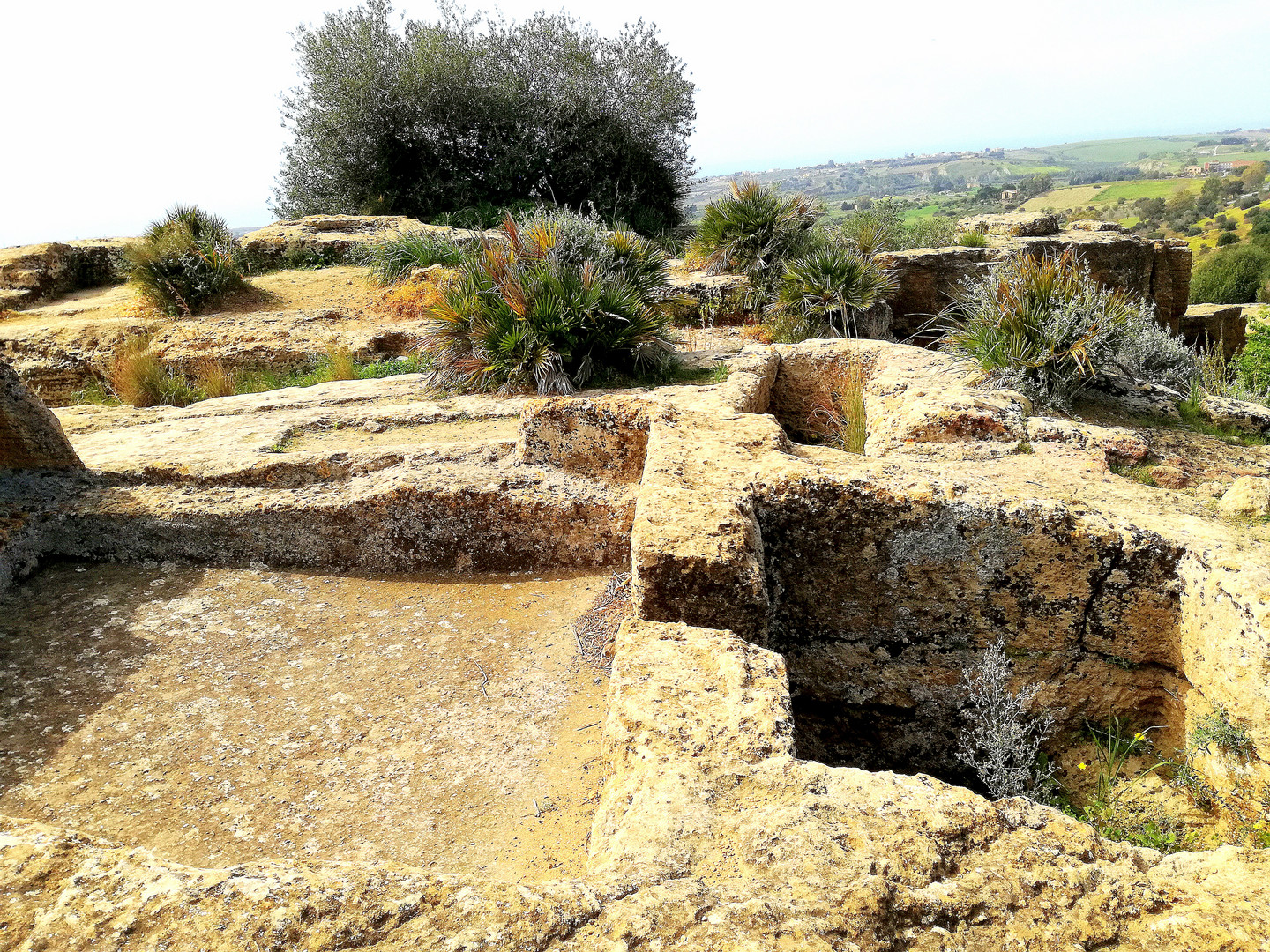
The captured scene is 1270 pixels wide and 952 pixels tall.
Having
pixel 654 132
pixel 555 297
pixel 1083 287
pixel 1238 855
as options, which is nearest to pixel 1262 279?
pixel 654 132

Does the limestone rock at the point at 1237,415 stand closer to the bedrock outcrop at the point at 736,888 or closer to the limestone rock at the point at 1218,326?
the bedrock outcrop at the point at 736,888

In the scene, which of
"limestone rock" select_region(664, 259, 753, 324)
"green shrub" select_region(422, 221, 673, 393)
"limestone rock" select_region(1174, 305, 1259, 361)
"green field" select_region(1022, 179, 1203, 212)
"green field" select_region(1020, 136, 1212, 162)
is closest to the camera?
"green shrub" select_region(422, 221, 673, 393)

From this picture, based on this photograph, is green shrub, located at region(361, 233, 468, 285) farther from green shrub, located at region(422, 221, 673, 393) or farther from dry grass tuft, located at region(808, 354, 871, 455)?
dry grass tuft, located at region(808, 354, 871, 455)

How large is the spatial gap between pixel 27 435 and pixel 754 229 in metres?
9.36

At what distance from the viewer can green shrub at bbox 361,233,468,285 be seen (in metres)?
11.7

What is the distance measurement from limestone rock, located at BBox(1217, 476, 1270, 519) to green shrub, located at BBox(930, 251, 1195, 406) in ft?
6.47

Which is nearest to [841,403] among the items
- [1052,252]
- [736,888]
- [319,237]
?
[736,888]

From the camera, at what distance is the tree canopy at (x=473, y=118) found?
18766 mm

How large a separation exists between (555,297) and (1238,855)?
608cm

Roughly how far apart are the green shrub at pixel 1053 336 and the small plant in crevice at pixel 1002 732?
282cm

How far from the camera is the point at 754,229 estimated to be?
11.4 meters

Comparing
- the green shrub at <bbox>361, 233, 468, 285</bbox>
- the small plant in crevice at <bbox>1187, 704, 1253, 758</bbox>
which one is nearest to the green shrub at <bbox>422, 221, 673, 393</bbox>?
the green shrub at <bbox>361, 233, 468, 285</bbox>

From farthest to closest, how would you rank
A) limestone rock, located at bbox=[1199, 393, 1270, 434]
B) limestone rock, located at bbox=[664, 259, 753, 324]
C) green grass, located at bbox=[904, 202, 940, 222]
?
green grass, located at bbox=[904, 202, 940, 222] → limestone rock, located at bbox=[664, 259, 753, 324] → limestone rock, located at bbox=[1199, 393, 1270, 434]

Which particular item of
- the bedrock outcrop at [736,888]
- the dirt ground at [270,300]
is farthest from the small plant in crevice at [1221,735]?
the dirt ground at [270,300]
